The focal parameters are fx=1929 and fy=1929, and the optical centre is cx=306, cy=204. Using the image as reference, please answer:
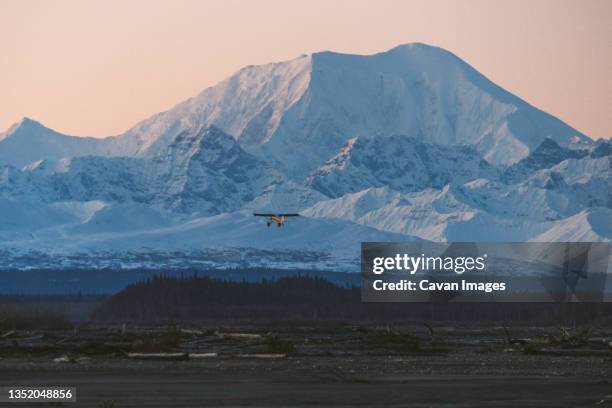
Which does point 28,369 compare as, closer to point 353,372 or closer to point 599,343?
point 353,372

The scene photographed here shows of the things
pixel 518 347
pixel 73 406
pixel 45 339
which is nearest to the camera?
pixel 73 406

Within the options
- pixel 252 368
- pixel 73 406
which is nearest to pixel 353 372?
pixel 252 368

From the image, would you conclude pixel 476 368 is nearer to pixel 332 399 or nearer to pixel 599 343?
pixel 332 399

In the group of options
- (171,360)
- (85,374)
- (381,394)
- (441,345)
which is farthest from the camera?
(441,345)

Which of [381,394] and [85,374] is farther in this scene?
[85,374]

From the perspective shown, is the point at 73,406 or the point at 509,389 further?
the point at 509,389

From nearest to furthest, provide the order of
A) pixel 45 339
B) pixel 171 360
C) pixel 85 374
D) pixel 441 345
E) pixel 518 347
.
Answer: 1. pixel 85 374
2. pixel 171 360
3. pixel 518 347
4. pixel 441 345
5. pixel 45 339

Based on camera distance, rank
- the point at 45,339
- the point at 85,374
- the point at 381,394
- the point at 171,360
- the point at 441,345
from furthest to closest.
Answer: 1. the point at 45,339
2. the point at 441,345
3. the point at 171,360
4. the point at 85,374
5. the point at 381,394

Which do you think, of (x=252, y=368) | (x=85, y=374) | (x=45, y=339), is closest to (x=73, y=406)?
(x=85, y=374)

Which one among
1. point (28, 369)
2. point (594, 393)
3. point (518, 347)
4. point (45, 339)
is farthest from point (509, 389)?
point (45, 339)
